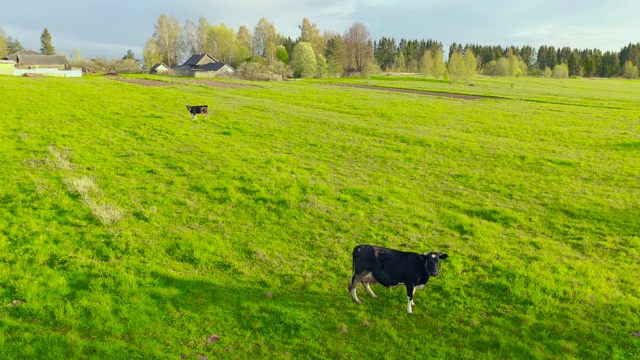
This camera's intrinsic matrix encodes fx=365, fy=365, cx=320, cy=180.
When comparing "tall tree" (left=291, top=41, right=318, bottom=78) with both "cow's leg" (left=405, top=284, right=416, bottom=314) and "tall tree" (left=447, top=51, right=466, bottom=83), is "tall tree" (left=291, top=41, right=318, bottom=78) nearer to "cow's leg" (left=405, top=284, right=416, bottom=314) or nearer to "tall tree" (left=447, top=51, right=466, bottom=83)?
"tall tree" (left=447, top=51, right=466, bottom=83)

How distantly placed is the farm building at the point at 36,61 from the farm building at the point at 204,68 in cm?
3579

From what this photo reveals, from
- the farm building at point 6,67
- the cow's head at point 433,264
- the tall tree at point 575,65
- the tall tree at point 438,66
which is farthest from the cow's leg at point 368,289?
the tall tree at point 575,65

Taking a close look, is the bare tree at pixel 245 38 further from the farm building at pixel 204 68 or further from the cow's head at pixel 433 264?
the cow's head at pixel 433 264

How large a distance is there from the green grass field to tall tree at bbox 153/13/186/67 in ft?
431

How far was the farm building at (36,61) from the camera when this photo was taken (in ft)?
357

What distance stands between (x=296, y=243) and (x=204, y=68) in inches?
4515

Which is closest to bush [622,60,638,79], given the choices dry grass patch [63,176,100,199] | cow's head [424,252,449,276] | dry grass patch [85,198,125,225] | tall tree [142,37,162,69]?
tall tree [142,37,162,69]

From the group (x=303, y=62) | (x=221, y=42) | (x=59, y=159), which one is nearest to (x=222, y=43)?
(x=221, y=42)

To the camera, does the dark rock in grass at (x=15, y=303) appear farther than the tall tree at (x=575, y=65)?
No

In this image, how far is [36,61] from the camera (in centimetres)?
11194

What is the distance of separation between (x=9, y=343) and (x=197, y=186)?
1037 centimetres

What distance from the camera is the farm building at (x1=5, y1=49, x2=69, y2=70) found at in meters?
109

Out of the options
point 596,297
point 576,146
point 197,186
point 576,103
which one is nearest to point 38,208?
point 197,186

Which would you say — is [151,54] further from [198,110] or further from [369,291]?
[369,291]
